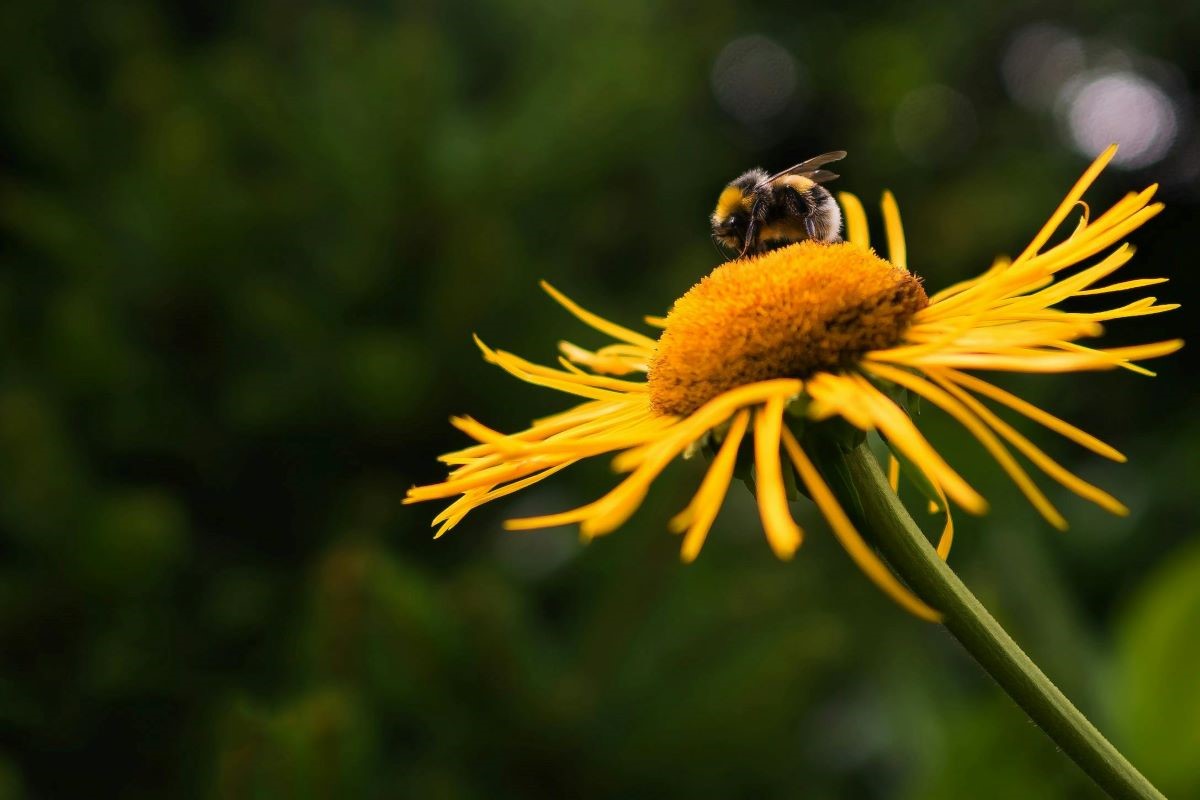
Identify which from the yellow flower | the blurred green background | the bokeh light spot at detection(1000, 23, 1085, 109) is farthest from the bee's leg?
the bokeh light spot at detection(1000, 23, 1085, 109)

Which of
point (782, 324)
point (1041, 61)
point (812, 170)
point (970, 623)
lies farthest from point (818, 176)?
point (1041, 61)

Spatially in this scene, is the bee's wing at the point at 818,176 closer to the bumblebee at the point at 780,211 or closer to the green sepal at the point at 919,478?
the bumblebee at the point at 780,211

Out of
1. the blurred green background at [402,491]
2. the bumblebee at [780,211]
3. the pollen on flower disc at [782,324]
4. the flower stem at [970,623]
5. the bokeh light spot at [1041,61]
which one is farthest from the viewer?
the bokeh light spot at [1041,61]

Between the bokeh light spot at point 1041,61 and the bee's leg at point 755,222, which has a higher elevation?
the bee's leg at point 755,222

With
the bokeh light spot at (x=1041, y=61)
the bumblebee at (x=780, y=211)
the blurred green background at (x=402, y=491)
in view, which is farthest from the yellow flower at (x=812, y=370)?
the bokeh light spot at (x=1041, y=61)

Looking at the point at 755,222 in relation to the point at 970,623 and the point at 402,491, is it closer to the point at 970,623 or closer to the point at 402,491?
the point at 970,623
